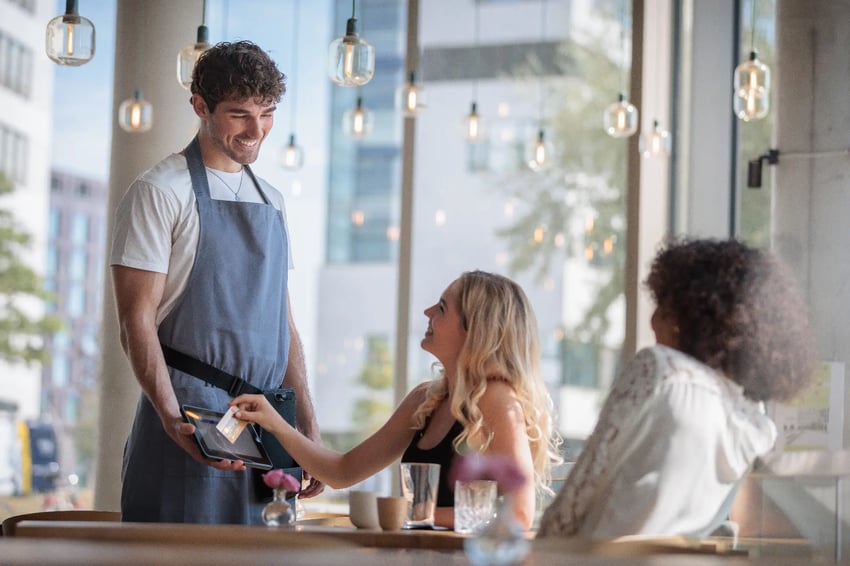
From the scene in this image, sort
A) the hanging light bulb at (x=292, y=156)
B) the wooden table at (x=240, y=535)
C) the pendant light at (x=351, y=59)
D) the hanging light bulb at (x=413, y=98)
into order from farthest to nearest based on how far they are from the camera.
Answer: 1. the hanging light bulb at (x=292, y=156)
2. the hanging light bulb at (x=413, y=98)
3. the pendant light at (x=351, y=59)
4. the wooden table at (x=240, y=535)

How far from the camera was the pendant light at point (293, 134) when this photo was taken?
20.5 ft

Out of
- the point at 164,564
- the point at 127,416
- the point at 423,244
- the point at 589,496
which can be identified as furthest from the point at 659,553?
the point at 423,244

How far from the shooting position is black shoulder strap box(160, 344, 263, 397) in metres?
2.73

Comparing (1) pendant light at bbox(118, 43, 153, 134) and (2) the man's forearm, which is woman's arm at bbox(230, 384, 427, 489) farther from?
(1) pendant light at bbox(118, 43, 153, 134)

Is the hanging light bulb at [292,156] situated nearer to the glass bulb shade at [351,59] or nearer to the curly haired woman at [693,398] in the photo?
the glass bulb shade at [351,59]

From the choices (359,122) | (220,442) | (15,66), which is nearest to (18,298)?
(15,66)

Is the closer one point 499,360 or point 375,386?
point 499,360

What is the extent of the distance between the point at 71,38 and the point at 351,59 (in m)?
0.90

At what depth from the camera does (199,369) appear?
2730 mm

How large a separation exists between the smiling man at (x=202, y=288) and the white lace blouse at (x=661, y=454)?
0.84 m

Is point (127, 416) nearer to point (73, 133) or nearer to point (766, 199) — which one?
point (73, 133)

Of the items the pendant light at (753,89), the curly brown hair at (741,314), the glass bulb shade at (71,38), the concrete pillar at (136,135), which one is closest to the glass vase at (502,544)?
the curly brown hair at (741,314)

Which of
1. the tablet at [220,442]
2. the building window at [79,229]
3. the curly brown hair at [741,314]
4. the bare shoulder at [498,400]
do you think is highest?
the building window at [79,229]

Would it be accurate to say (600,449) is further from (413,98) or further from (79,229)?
(79,229)
